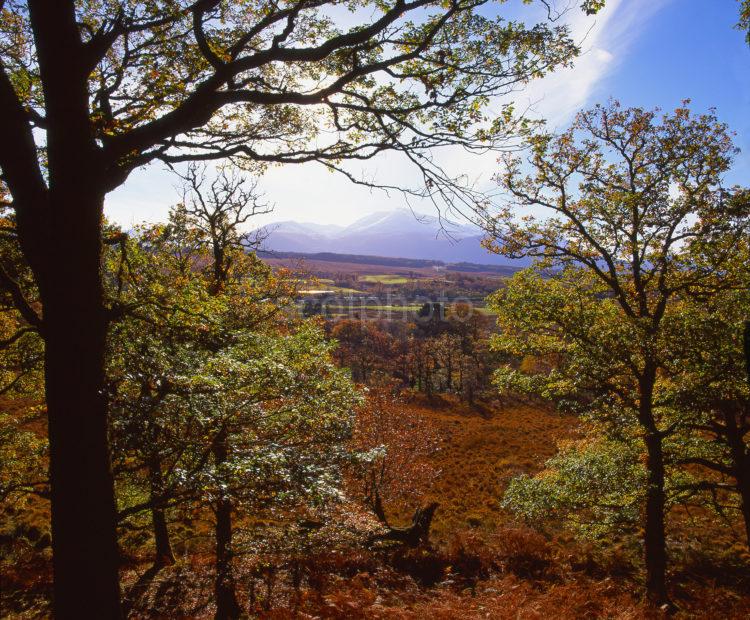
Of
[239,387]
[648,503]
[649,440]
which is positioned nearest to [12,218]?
[239,387]

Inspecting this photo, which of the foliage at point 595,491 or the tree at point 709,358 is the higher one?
the tree at point 709,358

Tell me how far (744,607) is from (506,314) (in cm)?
954

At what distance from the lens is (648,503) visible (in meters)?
10.7

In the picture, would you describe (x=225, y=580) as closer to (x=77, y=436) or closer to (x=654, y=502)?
(x=77, y=436)

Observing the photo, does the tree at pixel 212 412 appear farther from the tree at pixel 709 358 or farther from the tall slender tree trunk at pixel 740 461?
the tall slender tree trunk at pixel 740 461

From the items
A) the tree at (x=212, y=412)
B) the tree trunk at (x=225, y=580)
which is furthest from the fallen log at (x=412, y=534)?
the tree at (x=212, y=412)

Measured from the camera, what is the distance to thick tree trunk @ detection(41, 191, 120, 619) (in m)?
4.17

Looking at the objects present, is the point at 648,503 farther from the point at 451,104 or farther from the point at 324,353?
the point at 451,104

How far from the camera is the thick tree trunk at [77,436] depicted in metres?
4.17

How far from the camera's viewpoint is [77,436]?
4.29m

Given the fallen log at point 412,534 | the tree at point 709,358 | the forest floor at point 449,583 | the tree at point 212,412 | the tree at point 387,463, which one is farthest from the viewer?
the tree at point 387,463

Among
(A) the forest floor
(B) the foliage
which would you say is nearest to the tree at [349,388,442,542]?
(A) the forest floor

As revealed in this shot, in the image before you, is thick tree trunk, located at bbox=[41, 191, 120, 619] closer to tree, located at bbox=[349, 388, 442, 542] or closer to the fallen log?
the fallen log

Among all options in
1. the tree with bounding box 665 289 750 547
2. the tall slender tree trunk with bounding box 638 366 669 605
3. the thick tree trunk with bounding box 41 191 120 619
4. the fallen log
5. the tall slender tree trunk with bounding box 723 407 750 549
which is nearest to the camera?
the thick tree trunk with bounding box 41 191 120 619
